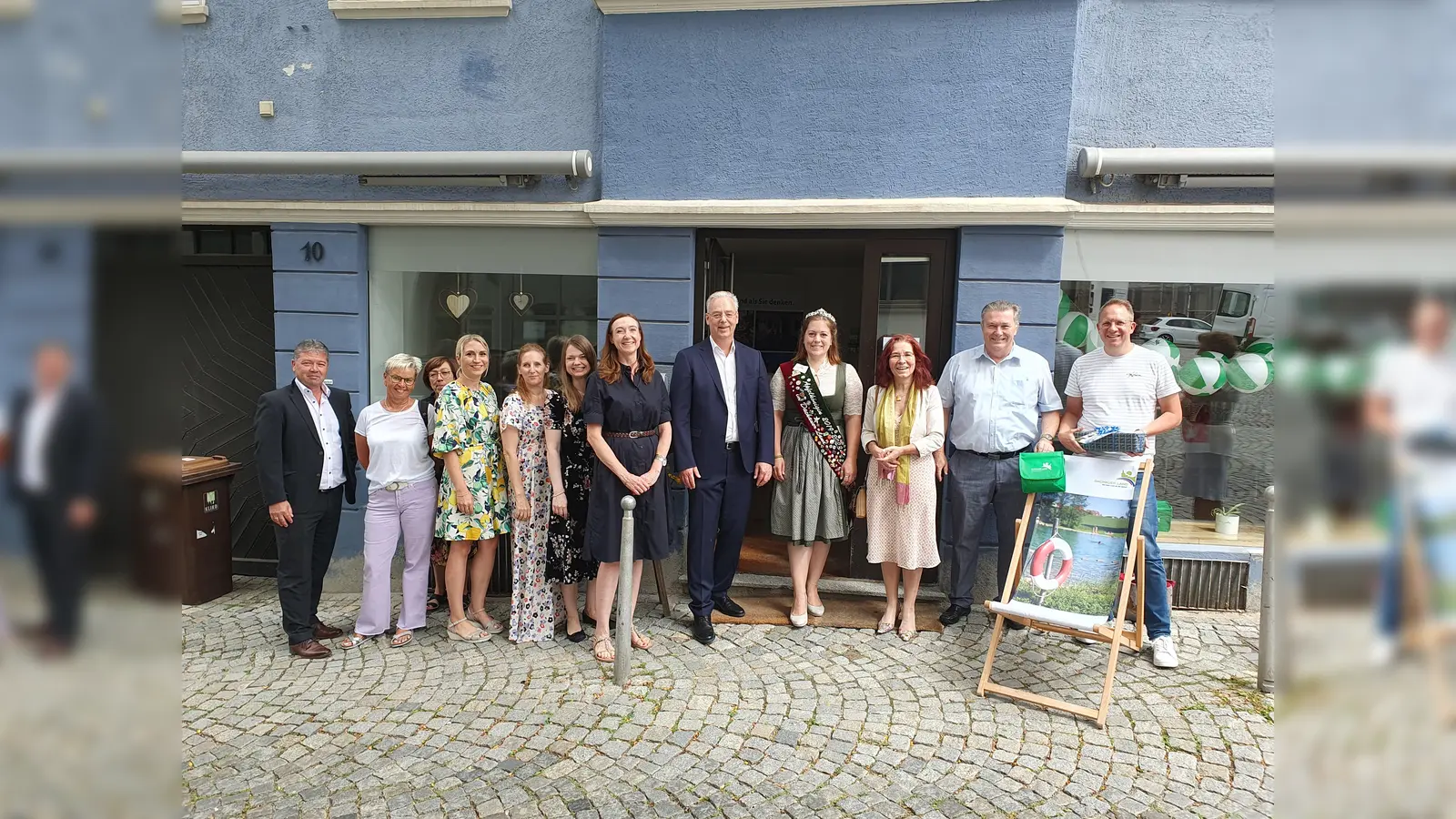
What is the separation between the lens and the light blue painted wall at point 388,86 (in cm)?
533

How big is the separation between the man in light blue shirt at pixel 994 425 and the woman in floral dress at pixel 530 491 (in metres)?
2.45

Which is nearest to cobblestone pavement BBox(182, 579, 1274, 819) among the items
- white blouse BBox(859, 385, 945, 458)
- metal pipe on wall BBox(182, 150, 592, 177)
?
white blouse BBox(859, 385, 945, 458)

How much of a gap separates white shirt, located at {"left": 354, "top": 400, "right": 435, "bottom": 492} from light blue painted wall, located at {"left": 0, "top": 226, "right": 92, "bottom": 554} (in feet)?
13.5

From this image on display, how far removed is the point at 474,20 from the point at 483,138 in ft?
2.69

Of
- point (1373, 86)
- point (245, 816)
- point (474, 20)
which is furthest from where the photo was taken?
point (474, 20)

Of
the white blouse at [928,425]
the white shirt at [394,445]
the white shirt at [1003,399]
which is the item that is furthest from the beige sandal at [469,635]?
the white shirt at [1003,399]

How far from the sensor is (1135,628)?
3938mm

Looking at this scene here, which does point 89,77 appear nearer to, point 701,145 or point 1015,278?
point 701,145

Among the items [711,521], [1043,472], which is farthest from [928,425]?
[711,521]

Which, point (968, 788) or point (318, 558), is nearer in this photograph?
point (968, 788)

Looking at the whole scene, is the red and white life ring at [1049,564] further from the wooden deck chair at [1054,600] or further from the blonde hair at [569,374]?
the blonde hair at [569,374]

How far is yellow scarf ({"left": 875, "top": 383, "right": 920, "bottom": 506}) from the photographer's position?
4516mm

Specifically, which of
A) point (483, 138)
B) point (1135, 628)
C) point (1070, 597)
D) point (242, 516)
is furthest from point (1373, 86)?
point (242, 516)

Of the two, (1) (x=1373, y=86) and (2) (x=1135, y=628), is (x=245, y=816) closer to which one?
(1) (x=1373, y=86)
